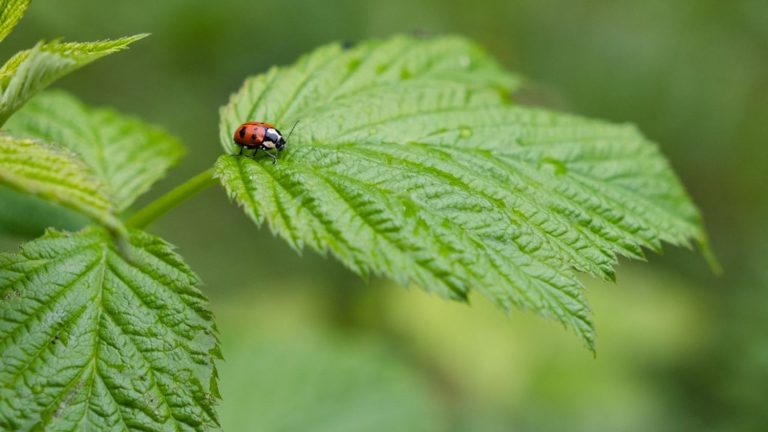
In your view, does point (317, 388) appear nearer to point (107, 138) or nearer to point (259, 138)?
point (107, 138)

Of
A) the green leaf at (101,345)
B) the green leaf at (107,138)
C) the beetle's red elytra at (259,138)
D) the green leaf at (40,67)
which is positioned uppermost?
the green leaf at (107,138)

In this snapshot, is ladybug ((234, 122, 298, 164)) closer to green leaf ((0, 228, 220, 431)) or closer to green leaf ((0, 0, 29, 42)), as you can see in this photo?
green leaf ((0, 228, 220, 431))

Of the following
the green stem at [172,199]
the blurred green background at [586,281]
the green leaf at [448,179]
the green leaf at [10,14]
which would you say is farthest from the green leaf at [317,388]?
the green leaf at [10,14]

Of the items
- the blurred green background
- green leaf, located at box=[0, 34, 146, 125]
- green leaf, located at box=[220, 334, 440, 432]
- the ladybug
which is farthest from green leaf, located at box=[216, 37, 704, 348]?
the blurred green background

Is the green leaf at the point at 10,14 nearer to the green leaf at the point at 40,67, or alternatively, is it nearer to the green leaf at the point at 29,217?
the green leaf at the point at 40,67

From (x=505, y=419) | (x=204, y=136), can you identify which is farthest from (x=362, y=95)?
(x=204, y=136)

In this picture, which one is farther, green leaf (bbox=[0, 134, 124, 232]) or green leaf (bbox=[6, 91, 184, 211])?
green leaf (bbox=[6, 91, 184, 211])

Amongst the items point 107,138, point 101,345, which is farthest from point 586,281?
point 101,345

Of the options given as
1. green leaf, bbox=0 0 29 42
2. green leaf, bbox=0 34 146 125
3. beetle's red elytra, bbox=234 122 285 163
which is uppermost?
green leaf, bbox=0 0 29 42
